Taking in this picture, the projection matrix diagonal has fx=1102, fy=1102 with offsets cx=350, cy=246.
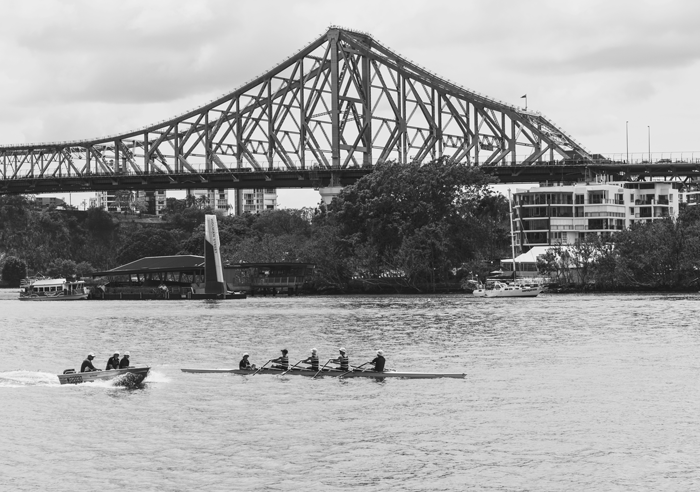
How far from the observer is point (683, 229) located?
130 meters

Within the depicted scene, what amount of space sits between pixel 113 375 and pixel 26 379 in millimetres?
6962

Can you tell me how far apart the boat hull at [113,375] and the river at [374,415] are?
27.0 inches

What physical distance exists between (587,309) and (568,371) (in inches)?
1762

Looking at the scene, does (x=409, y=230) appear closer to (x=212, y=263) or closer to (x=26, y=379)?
(x=212, y=263)

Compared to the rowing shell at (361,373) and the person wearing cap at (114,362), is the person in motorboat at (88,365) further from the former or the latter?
the rowing shell at (361,373)

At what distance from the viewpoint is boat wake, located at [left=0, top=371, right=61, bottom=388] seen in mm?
54906

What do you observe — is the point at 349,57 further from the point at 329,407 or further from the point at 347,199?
the point at 329,407

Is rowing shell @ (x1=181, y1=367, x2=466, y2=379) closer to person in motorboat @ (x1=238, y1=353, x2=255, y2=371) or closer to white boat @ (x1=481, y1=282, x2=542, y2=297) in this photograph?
person in motorboat @ (x1=238, y1=353, x2=255, y2=371)

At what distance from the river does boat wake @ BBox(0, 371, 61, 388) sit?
128mm

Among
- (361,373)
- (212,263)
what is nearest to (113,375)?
(361,373)

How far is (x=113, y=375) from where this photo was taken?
51688 mm

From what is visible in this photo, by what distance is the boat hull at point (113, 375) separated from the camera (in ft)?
169

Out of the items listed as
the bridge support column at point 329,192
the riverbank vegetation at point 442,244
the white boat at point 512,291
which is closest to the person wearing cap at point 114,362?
the white boat at point 512,291

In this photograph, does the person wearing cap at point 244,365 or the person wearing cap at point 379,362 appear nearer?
the person wearing cap at point 379,362
